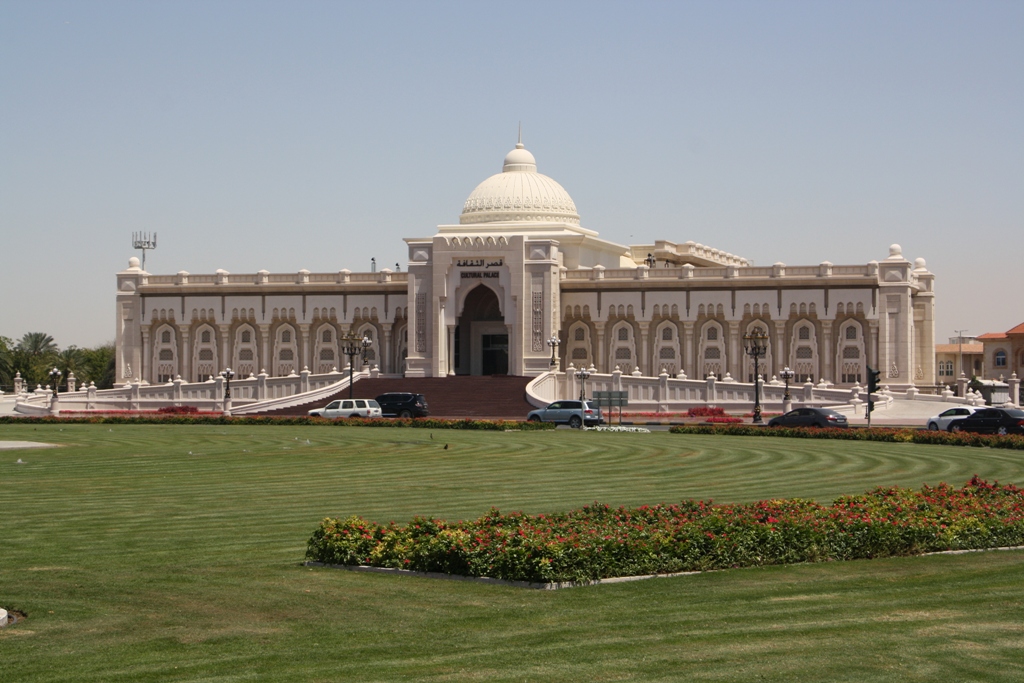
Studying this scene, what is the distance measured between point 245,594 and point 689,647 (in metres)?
5.05

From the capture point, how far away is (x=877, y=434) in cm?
4116

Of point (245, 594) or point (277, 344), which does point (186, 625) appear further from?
point (277, 344)

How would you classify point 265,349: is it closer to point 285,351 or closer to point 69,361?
point 285,351

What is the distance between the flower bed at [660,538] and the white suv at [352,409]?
37931mm

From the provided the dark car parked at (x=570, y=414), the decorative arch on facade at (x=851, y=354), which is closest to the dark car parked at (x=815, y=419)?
the dark car parked at (x=570, y=414)

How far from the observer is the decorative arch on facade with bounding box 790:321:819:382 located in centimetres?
7256

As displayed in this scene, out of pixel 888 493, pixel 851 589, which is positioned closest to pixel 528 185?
pixel 888 493

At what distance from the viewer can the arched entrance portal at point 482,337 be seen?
77.8 metres

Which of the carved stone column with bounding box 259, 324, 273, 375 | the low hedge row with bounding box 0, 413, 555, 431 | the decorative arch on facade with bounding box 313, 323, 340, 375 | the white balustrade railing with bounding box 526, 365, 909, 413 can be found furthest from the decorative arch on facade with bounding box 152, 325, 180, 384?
the white balustrade railing with bounding box 526, 365, 909, 413

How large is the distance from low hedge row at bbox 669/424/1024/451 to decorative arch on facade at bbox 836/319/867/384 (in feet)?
89.8

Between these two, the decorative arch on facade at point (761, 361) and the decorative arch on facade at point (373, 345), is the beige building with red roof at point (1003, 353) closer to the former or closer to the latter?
the decorative arch on facade at point (761, 361)

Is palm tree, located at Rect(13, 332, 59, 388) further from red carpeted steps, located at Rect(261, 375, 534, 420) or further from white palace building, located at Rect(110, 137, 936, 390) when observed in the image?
red carpeted steps, located at Rect(261, 375, 534, 420)

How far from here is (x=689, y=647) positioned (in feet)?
38.3

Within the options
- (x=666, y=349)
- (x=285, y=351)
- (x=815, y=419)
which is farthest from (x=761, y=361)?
(x=285, y=351)
